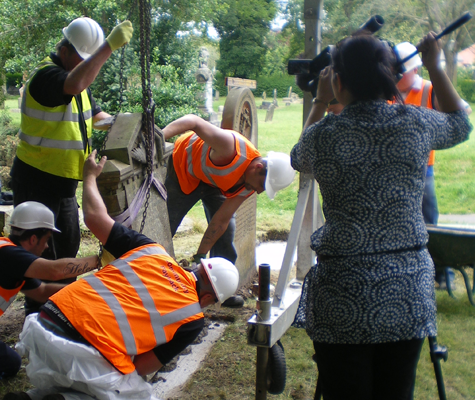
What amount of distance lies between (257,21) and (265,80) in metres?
4.33

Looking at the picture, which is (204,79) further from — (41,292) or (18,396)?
(18,396)

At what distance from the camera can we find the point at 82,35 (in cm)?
301

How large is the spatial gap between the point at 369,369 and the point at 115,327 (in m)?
1.05

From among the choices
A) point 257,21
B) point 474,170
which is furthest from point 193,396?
point 257,21

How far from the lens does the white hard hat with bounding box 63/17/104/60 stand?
300cm

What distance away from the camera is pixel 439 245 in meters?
3.74

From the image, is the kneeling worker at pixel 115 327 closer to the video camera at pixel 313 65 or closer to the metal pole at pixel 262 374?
the metal pole at pixel 262 374

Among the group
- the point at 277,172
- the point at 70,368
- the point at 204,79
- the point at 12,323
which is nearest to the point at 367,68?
the point at 70,368

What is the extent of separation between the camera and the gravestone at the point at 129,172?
2.66 metres

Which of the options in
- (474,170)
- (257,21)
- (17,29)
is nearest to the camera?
(474,170)

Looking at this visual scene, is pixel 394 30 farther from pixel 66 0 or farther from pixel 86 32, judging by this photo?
pixel 86 32

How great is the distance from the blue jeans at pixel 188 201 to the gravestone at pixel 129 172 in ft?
2.27

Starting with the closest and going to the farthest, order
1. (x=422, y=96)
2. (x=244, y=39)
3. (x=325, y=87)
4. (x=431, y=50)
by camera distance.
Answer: (x=431, y=50) < (x=325, y=87) < (x=422, y=96) < (x=244, y=39)

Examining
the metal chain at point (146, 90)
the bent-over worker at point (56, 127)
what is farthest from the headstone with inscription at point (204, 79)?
the metal chain at point (146, 90)
